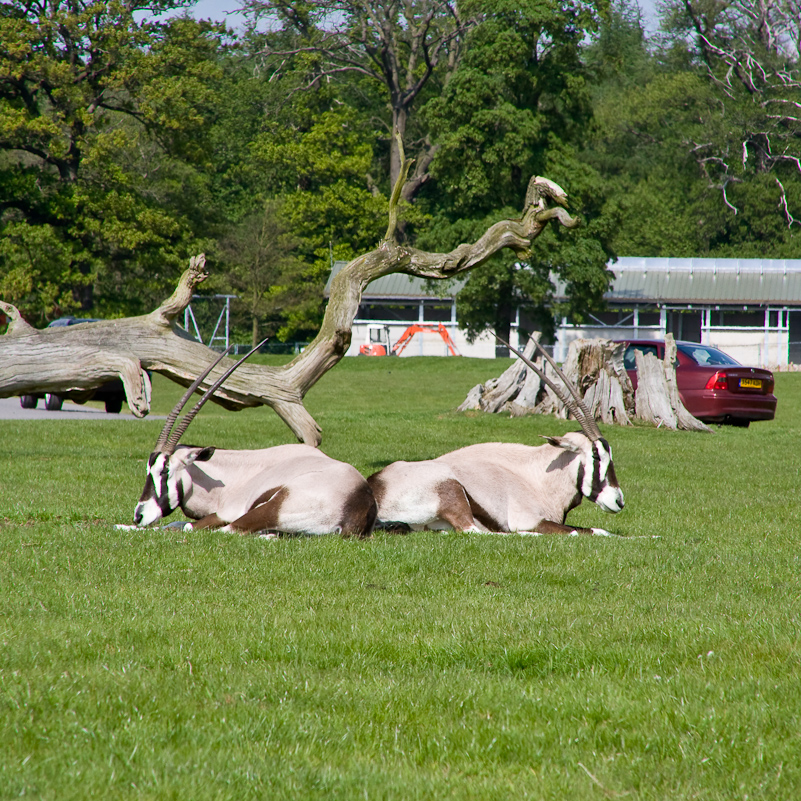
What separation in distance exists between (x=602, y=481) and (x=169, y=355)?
6.42m

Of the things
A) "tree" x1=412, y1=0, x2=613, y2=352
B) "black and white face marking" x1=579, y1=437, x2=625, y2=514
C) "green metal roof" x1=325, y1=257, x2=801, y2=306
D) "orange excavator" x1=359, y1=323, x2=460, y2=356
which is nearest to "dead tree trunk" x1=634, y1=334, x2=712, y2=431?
"black and white face marking" x1=579, y1=437, x2=625, y2=514

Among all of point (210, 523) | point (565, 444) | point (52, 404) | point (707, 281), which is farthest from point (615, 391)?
point (707, 281)

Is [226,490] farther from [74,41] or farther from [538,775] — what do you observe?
[74,41]

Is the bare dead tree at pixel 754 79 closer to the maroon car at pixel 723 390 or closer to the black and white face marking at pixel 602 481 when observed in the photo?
the maroon car at pixel 723 390

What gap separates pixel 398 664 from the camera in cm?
494

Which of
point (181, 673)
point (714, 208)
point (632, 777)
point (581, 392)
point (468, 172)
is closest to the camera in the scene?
point (632, 777)

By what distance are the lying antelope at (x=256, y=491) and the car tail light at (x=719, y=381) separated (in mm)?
15916

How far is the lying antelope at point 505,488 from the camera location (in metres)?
8.55

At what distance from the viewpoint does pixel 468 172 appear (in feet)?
151

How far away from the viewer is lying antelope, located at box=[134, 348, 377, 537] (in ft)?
26.1

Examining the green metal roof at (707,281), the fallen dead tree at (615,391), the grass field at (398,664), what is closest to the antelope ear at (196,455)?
the grass field at (398,664)

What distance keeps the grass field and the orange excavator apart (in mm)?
45583

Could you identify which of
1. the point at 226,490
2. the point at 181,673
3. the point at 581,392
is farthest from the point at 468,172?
the point at 181,673

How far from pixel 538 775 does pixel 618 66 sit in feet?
156
